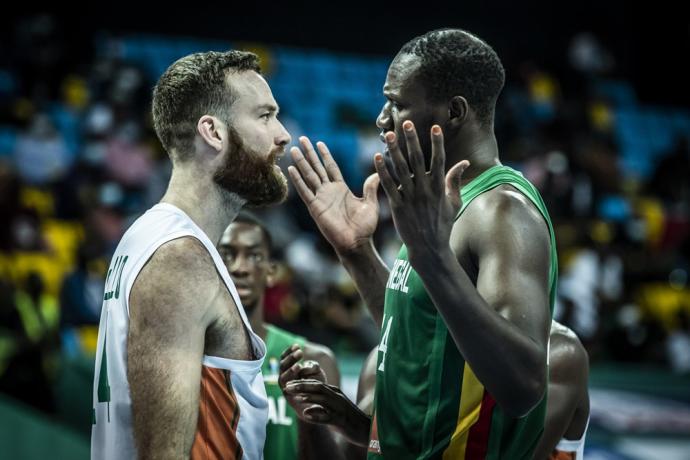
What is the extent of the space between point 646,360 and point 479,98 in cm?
826

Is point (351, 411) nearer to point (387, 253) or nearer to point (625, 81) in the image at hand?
point (387, 253)

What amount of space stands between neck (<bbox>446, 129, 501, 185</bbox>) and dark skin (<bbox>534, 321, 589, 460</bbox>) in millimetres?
985

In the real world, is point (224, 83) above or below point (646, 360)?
above

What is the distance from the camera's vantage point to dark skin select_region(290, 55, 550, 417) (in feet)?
8.31

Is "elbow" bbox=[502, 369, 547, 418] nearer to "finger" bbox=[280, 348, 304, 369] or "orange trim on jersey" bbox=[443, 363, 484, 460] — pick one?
"orange trim on jersey" bbox=[443, 363, 484, 460]

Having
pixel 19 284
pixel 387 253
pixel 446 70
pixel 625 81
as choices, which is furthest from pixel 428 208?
pixel 625 81

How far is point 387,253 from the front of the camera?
1096 cm

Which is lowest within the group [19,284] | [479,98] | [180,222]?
[19,284]

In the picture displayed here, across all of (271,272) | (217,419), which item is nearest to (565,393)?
(217,419)

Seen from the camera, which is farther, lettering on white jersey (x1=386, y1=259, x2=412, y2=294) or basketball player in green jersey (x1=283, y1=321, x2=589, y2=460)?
basketball player in green jersey (x1=283, y1=321, x2=589, y2=460)

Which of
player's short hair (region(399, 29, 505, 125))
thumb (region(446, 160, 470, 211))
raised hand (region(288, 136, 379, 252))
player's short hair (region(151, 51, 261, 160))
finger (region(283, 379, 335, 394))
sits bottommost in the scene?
finger (region(283, 379, 335, 394))

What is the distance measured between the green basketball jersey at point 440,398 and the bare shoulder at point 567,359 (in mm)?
713

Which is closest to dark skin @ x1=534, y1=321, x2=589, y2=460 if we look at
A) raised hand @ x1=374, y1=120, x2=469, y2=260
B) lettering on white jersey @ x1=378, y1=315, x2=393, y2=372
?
lettering on white jersey @ x1=378, y1=315, x2=393, y2=372

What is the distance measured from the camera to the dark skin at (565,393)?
3.59m
